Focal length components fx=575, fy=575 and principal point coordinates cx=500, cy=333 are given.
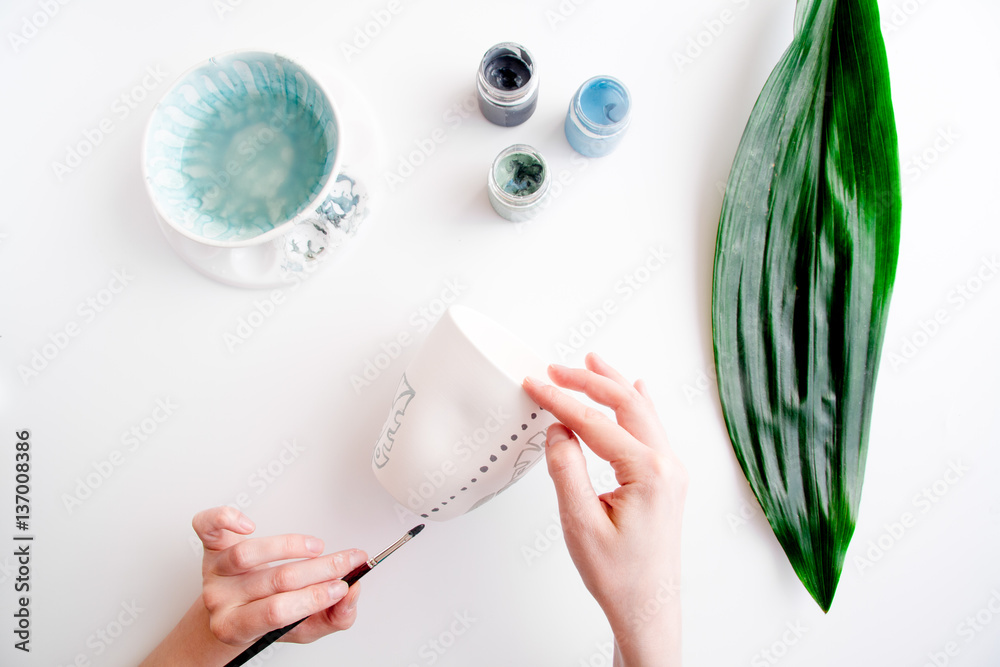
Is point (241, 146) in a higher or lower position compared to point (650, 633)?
higher

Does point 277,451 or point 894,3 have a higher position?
point 894,3

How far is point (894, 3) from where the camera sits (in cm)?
74

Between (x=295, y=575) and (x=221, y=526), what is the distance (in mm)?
99

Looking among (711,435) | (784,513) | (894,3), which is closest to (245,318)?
(711,435)

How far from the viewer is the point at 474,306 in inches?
27.3

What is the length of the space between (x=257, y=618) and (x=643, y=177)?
633 mm

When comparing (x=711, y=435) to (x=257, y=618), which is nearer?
(x=257, y=618)

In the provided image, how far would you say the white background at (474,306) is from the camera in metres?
0.68

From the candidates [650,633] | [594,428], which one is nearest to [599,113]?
[594,428]

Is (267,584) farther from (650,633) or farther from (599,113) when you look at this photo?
(599,113)

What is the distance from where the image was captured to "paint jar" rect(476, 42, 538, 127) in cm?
65

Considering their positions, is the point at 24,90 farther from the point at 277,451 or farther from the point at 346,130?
the point at 277,451

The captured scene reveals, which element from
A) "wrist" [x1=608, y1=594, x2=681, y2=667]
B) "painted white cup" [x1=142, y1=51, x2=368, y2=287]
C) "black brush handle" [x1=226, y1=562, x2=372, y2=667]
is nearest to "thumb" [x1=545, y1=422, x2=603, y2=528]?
"wrist" [x1=608, y1=594, x2=681, y2=667]

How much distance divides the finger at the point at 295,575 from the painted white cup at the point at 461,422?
94 mm
